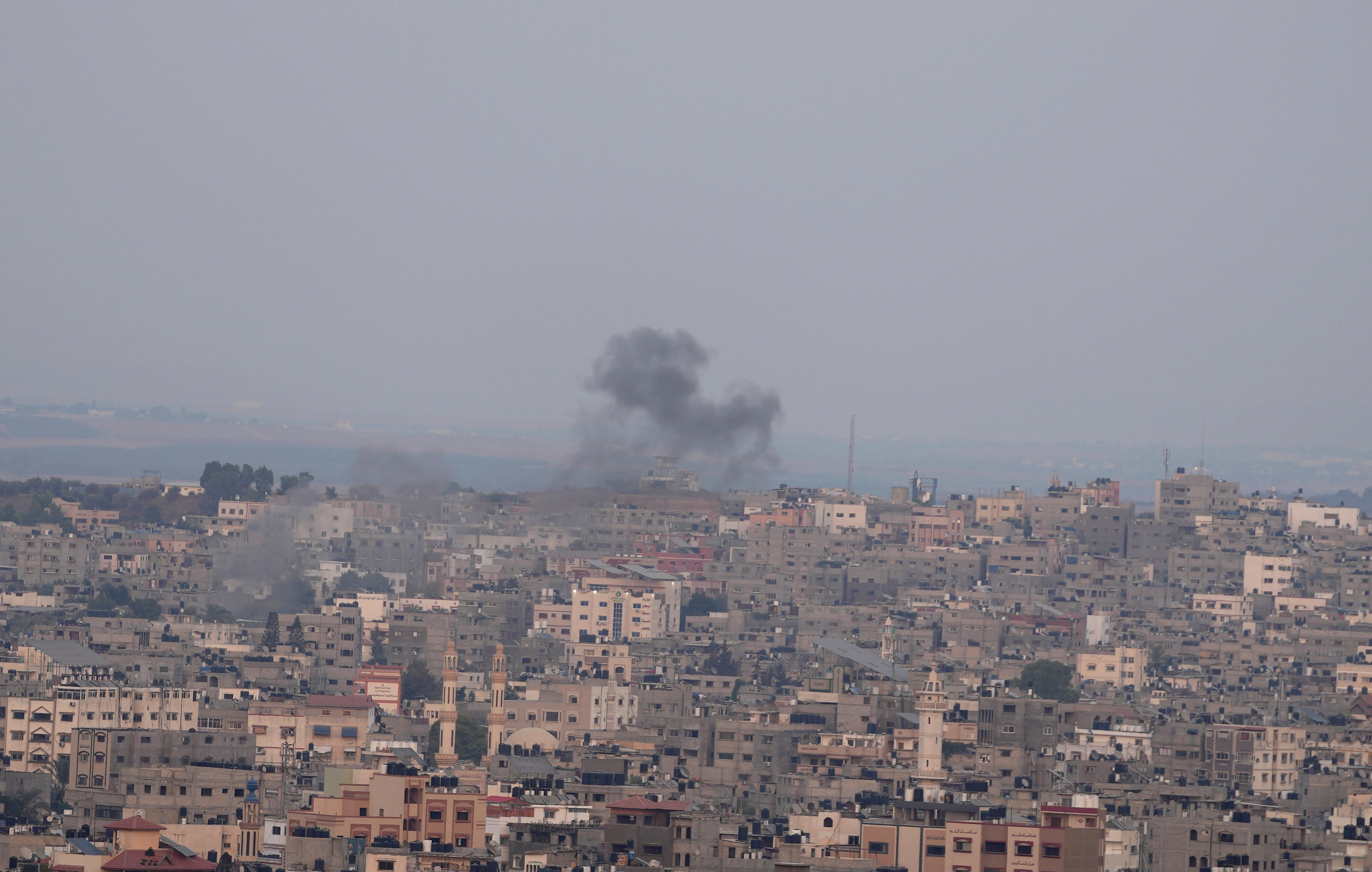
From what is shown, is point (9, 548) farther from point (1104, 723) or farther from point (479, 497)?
point (1104, 723)


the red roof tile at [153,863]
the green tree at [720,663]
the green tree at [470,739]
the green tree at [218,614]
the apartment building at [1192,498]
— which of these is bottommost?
the green tree at [470,739]

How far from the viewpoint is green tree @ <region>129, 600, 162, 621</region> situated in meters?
97.1

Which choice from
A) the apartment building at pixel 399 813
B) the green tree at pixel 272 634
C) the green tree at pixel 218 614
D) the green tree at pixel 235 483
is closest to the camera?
the apartment building at pixel 399 813

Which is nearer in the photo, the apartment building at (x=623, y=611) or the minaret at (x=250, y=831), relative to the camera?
the minaret at (x=250, y=831)

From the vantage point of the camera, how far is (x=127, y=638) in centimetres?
8244

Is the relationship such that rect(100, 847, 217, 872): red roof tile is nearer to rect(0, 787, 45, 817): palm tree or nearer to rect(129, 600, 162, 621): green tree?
rect(0, 787, 45, 817): palm tree

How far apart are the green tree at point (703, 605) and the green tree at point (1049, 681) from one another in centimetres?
2084

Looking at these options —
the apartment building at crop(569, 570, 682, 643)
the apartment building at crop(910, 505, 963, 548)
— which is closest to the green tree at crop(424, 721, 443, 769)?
the apartment building at crop(569, 570, 682, 643)

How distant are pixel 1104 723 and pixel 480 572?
52.0 m

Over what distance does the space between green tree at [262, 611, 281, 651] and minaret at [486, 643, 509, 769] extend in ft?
46.2

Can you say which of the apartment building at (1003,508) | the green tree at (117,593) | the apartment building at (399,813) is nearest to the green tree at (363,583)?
the green tree at (117,593)

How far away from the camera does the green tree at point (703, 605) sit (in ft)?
359

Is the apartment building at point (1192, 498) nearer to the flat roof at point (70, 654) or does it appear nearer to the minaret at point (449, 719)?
the flat roof at point (70, 654)

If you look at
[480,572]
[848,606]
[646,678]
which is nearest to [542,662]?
[646,678]
